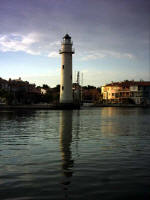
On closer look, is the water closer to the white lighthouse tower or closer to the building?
the white lighthouse tower

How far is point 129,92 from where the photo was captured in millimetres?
145875

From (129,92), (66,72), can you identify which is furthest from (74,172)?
(129,92)

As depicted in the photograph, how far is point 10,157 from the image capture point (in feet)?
41.8

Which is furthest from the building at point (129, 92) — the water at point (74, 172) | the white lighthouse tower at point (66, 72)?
the water at point (74, 172)

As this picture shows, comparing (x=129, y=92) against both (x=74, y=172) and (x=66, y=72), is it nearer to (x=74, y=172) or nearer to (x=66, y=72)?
(x=66, y=72)

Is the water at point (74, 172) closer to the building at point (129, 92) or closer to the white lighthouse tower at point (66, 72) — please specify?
the white lighthouse tower at point (66, 72)

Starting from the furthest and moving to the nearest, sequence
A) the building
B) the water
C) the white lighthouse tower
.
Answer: the building < the white lighthouse tower < the water

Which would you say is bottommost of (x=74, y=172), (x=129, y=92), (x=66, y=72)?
(x=74, y=172)

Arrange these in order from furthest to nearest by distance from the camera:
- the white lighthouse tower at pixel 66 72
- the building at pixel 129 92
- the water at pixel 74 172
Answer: the building at pixel 129 92, the white lighthouse tower at pixel 66 72, the water at pixel 74 172

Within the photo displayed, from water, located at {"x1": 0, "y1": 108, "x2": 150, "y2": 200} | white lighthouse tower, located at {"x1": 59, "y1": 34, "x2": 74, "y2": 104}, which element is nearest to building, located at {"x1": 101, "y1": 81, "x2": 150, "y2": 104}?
white lighthouse tower, located at {"x1": 59, "y1": 34, "x2": 74, "y2": 104}

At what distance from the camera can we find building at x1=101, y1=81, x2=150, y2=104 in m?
143

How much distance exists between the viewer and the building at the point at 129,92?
14300 centimetres

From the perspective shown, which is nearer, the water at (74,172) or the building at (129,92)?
the water at (74,172)

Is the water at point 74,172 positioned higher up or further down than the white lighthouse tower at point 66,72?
further down
